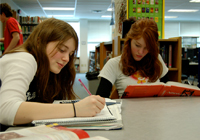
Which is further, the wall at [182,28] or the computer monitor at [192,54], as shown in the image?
the wall at [182,28]

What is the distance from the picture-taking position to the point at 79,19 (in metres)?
9.60

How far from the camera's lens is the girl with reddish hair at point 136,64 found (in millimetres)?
1349

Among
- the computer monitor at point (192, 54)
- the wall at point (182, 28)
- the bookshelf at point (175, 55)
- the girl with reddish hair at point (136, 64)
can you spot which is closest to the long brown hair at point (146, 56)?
the girl with reddish hair at point (136, 64)

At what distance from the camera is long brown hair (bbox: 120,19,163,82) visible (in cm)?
135

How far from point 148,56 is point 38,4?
615 cm

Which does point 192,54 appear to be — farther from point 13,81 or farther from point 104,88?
point 13,81

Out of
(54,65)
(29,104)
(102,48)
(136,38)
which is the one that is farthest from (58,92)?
(102,48)

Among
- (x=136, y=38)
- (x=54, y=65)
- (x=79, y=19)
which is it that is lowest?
(x=54, y=65)

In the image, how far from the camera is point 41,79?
93 cm

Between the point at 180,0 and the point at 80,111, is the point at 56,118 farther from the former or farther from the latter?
the point at 180,0

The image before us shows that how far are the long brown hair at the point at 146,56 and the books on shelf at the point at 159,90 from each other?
31 cm

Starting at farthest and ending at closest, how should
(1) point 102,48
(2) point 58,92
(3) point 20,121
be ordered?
(1) point 102,48, (2) point 58,92, (3) point 20,121

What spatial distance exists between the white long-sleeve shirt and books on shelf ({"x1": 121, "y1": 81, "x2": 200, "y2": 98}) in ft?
1.76

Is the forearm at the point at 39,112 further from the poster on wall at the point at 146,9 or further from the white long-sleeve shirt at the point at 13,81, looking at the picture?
the poster on wall at the point at 146,9
